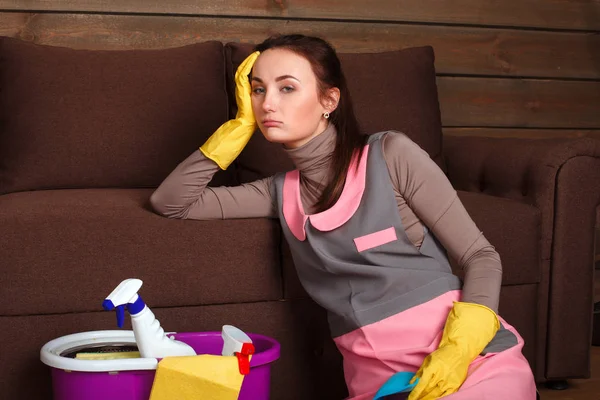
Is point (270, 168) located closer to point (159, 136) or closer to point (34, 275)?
point (159, 136)

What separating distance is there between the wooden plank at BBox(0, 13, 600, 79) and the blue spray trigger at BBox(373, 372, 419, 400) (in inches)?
64.2

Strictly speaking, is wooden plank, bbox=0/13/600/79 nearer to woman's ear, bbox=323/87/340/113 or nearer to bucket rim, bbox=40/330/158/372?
woman's ear, bbox=323/87/340/113

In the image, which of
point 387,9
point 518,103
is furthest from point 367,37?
point 518,103

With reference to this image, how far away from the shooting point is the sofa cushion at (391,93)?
2.40 meters

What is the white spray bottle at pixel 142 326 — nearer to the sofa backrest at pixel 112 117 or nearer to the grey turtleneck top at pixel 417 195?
the grey turtleneck top at pixel 417 195

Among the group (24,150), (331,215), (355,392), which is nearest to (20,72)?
(24,150)

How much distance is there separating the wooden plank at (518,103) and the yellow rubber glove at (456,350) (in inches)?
65.8

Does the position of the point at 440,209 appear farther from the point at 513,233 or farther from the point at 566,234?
the point at 566,234

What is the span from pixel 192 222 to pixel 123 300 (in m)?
0.39

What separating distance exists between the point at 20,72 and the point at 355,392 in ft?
4.37

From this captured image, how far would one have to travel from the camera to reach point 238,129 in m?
1.70

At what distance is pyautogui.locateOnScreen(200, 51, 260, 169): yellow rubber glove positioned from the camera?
1.68 meters

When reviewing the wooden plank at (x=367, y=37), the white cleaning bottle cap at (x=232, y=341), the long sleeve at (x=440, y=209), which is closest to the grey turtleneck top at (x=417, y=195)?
the long sleeve at (x=440, y=209)

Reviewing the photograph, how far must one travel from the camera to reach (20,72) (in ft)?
7.36
